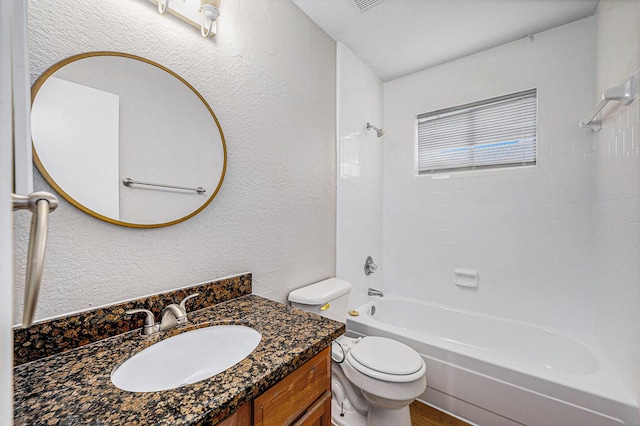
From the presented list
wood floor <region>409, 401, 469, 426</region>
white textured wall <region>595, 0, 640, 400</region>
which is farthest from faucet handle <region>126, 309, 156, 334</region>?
white textured wall <region>595, 0, 640, 400</region>

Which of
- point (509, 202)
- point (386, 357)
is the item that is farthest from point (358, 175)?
point (386, 357)

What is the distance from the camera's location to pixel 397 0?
1.64 m

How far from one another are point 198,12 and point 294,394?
1.50 metres

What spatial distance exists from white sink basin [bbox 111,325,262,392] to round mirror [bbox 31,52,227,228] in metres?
0.44

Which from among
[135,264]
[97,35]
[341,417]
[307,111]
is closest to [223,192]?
[135,264]

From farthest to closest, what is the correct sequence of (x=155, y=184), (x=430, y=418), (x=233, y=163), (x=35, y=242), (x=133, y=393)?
1. (x=430, y=418)
2. (x=233, y=163)
3. (x=155, y=184)
4. (x=133, y=393)
5. (x=35, y=242)

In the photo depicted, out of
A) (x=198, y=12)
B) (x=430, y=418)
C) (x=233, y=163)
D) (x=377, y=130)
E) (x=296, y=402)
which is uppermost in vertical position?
(x=198, y=12)

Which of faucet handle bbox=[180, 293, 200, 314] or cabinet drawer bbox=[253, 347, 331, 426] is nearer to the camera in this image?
cabinet drawer bbox=[253, 347, 331, 426]

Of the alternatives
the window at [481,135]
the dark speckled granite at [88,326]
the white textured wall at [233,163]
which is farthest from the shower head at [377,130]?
the dark speckled granite at [88,326]

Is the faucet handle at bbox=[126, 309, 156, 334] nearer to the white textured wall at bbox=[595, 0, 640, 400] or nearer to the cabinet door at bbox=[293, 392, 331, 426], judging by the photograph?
the cabinet door at bbox=[293, 392, 331, 426]

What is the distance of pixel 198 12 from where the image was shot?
3.77 feet

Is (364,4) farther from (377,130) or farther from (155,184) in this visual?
(155,184)

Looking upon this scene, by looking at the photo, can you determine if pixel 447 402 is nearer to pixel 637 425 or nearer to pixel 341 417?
pixel 341 417

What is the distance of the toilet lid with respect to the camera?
137 centimetres
